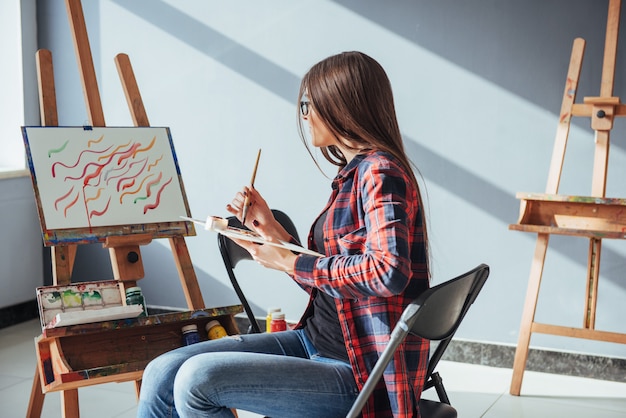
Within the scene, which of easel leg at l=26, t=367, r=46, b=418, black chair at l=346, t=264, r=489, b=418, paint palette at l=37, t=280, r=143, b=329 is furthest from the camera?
easel leg at l=26, t=367, r=46, b=418

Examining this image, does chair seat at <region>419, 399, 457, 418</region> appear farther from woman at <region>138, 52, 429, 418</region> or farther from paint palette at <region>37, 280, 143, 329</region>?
paint palette at <region>37, 280, 143, 329</region>

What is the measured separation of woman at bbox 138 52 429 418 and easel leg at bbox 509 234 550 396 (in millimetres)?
1544

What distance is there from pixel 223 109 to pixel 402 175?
2442 millimetres

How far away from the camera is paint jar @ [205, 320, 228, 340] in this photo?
2164mm

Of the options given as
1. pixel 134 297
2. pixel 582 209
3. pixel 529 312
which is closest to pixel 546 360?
pixel 529 312

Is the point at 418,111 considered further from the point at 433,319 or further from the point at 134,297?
the point at 433,319

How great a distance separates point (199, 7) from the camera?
153 inches

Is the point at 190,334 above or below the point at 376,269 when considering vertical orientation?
below

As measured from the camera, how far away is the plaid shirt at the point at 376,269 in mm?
1484

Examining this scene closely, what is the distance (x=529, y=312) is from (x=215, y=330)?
57.0 inches

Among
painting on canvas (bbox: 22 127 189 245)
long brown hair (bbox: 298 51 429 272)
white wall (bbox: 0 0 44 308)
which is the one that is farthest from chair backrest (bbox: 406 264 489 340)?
white wall (bbox: 0 0 44 308)

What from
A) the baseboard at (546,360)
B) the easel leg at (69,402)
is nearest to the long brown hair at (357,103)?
the easel leg at (69,402)

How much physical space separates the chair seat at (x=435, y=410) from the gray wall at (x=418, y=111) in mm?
1769

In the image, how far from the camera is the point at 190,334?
2172 millimetres
